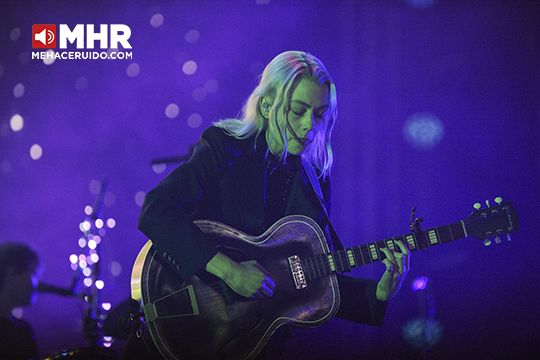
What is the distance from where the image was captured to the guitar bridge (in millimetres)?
1717

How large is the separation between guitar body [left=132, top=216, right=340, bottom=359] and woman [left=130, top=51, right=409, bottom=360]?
2.1 inches

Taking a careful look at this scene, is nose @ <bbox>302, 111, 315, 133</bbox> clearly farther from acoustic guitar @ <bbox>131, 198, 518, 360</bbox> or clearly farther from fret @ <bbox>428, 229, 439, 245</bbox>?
fret @ <bbox>428, 229, 439, 245</bbox>

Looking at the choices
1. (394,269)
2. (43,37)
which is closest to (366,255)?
(394,269)

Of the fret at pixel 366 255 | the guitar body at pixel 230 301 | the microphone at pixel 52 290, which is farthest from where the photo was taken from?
the microphone at pixel 52 290

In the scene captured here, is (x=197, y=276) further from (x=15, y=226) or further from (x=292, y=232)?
(x=15, y=226)

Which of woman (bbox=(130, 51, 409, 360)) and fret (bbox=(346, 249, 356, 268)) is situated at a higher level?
woman (bbox=(130, 51, 409, 360))

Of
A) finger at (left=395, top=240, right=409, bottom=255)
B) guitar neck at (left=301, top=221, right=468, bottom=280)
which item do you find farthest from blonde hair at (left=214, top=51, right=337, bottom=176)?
finger at (left=395, top=240, right=409, bottom=255)

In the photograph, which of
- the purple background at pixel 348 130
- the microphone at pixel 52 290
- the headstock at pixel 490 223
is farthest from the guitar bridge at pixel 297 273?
the microphone at pixel 52 290

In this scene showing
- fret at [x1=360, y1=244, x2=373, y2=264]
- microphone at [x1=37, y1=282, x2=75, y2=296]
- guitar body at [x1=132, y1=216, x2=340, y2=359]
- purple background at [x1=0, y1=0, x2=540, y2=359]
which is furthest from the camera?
purple background at [x1=0, y1=0, x2=540, y2=359]

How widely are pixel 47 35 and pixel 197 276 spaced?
6.26 ft

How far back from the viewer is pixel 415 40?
7.63ft

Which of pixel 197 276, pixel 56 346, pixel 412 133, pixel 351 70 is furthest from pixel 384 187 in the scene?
pixel 56 346

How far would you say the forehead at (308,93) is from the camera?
180cm

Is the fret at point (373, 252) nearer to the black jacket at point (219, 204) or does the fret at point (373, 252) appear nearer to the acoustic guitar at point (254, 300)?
the acoustic guitar at point (254, 300)
